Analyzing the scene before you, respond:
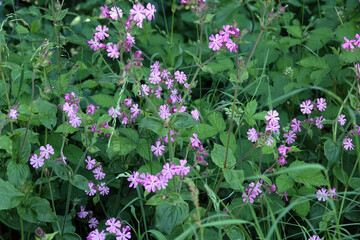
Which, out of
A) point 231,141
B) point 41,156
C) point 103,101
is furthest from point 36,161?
point 231,141

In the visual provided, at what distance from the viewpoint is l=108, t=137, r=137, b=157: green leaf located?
1.88 meters

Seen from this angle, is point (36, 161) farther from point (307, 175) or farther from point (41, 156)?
point (307, 175)

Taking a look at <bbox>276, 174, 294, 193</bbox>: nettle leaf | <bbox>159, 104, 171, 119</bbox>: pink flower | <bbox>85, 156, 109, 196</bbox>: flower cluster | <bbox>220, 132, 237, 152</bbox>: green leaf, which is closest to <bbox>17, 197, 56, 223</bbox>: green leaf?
<bbox>85, 156, 109, 196</bbox>: flower cluster

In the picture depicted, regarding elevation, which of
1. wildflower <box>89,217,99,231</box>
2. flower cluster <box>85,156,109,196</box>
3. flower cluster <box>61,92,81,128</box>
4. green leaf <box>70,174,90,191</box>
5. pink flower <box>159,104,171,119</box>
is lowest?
wildflower <box>89,217,99,231</box>

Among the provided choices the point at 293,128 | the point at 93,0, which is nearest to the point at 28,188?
the point at 293,128

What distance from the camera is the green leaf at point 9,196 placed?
1.59m

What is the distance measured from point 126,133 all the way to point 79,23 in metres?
2.29

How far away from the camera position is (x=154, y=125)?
162cm

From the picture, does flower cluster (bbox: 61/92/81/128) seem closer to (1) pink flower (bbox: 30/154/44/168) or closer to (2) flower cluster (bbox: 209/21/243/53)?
(1) pink flower (bbox: 30/154/44/168)

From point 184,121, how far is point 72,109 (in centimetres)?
43

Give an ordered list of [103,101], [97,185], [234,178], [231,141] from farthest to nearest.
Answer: [103,101] → [231,141] → [97,185] → [234,178]

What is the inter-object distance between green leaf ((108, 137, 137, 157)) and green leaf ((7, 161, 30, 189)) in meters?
0.34

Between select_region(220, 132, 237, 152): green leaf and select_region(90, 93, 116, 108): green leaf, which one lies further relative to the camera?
select_region(90, 93, 116, 108): green leaf

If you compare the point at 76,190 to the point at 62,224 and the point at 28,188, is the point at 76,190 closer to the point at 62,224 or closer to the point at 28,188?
the point at 62,224
